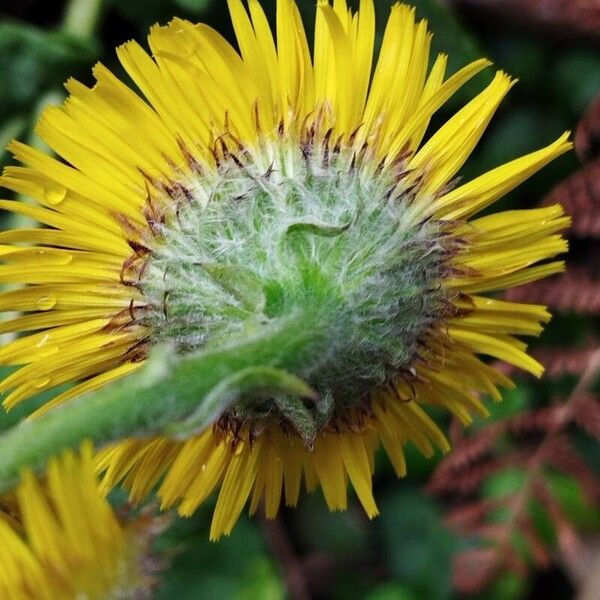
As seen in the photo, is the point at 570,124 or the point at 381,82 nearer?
the point at 381,82

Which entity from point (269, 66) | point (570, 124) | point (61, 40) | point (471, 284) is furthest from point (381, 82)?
point (570, 124)

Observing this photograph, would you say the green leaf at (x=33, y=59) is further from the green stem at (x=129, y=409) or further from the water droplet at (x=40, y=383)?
the green stem at (x=129, y=409)

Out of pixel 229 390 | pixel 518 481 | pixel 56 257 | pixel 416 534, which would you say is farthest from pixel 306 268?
pixel 416 534

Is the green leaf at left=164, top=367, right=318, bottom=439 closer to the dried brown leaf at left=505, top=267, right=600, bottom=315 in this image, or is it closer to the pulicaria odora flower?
the pulicaria odora flower

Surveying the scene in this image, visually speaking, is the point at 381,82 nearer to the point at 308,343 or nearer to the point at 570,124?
the point at 308,343

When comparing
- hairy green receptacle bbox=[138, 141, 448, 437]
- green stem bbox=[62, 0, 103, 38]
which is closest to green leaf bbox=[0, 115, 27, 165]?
green stem bbox=[62, 0, 103, 38]

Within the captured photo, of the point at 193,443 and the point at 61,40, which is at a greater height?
the point at 61,40

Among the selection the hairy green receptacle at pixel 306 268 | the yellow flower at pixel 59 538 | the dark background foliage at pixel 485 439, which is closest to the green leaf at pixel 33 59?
the dark background foliage at pixel 485 439
